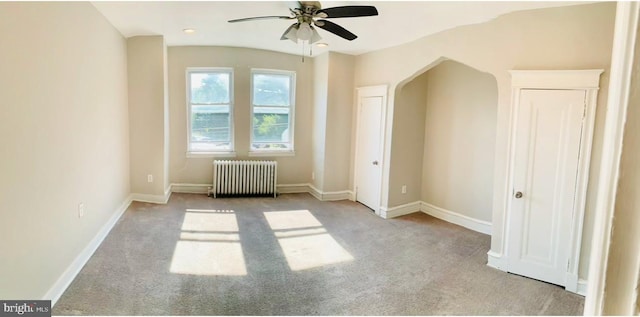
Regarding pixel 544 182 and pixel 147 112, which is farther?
pixel 147 112

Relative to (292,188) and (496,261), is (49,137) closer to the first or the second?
(496,261)

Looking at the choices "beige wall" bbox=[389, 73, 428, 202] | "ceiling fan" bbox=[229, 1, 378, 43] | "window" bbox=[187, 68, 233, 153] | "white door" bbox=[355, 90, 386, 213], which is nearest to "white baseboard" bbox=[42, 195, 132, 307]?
"window" bbox=[187, 68, 233, 153]

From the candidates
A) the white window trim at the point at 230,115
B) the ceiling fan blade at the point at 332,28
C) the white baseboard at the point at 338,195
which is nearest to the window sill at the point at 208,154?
the white window trim at the point at 230,115

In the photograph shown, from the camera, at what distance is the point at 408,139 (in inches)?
208


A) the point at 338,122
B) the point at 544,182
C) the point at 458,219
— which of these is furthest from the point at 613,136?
the point at 338,122

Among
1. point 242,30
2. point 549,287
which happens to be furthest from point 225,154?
point 549,287

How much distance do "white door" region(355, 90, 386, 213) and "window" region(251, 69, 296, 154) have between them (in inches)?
54.0

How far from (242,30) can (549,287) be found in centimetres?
444

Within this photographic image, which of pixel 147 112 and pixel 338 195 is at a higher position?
pixel 147 112

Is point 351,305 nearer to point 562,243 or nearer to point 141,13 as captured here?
point 562,243

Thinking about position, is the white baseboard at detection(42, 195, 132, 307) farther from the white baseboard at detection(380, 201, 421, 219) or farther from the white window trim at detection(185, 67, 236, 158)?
the white baseboard at detection(380, 201, 421, 219)

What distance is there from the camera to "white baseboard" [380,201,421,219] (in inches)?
203

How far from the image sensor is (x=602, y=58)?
291 cm

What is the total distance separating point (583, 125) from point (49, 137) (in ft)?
13.8
